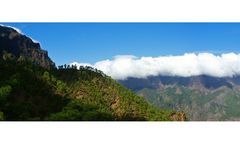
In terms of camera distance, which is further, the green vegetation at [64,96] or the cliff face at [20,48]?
the cliff face at [20,48]

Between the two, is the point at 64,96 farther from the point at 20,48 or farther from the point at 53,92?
the point at 20,48

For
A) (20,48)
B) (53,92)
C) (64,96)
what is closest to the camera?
(53,92)

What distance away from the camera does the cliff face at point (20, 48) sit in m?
19.7

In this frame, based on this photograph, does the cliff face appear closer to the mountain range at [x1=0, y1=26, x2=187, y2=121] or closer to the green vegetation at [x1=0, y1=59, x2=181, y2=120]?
the mountain range at [x1=0, y1=26, x2=187, y2=121]

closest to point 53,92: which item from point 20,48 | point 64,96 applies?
point 64,96

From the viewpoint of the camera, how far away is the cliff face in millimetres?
19722

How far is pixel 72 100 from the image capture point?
753 inches

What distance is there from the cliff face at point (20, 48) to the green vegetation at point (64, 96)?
0.61 metres

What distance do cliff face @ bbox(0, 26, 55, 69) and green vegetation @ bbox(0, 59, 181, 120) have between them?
61 centimetres

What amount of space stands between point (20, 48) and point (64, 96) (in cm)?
547

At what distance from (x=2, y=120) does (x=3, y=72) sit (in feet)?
17.5

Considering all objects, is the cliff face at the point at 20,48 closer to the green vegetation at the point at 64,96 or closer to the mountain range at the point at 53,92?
the mountain range at the point at 53,92

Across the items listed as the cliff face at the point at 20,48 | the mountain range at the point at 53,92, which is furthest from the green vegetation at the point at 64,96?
the cliff face at the point at 20,48

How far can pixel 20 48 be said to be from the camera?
23.6 metres
